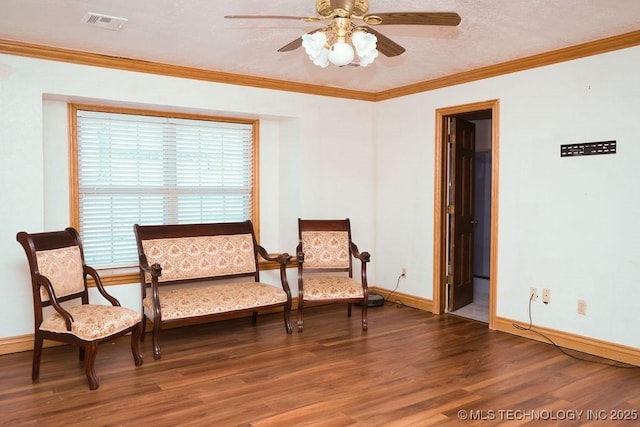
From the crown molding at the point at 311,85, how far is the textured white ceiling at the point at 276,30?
8 cm

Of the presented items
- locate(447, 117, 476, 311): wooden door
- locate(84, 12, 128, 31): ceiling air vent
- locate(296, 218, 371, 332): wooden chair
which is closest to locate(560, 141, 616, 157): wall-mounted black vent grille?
locate(447, 117, 476, 311): wooden door

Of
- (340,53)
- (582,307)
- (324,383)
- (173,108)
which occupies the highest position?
(173,108)

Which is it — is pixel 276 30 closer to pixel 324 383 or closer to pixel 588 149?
pixel 324 383

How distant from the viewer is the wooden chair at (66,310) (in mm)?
3176

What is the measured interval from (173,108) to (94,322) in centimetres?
216

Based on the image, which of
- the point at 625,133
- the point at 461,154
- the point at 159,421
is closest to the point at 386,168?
the point at 461,154

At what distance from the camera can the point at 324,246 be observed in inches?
196

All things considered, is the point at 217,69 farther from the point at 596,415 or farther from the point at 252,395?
the point at 596,415

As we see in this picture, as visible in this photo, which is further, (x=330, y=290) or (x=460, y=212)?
(x=460, y=212)

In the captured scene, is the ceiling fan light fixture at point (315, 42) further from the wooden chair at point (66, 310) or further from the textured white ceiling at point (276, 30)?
the wooden chair at point (66, 310)

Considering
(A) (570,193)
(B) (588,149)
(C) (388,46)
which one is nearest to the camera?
(C) (388,46)

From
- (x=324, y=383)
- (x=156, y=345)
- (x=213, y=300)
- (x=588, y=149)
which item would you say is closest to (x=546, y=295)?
(x=588, y=149)

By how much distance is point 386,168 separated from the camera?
5684 millimetres

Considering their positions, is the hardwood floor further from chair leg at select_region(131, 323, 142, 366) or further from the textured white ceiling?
the textured white ceiling
